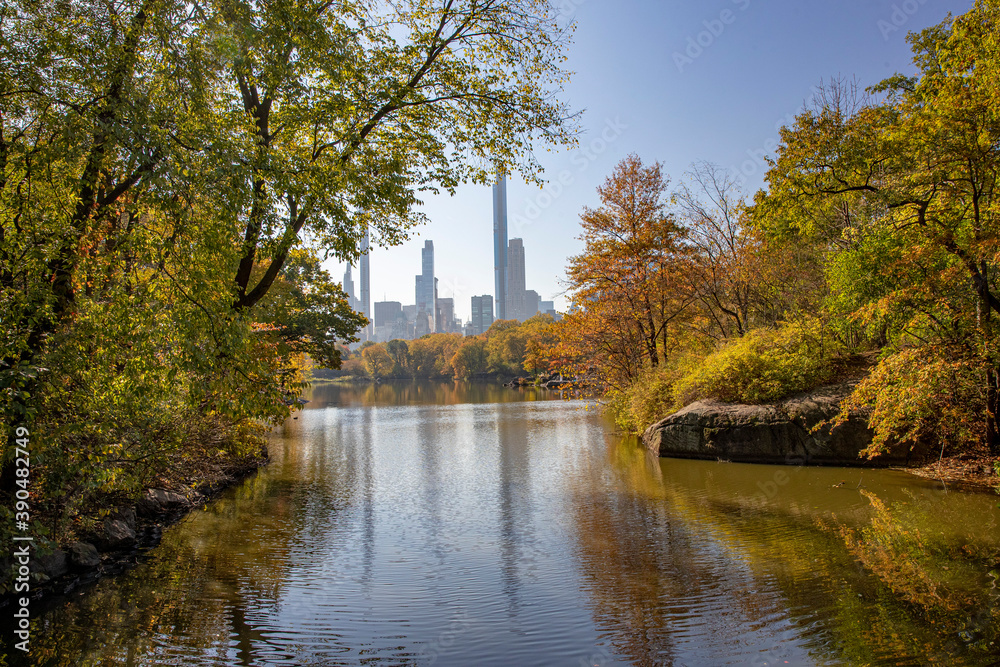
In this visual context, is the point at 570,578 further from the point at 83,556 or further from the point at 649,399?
the point at 649,399

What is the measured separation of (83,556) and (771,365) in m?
15.3

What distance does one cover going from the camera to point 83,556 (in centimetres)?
800

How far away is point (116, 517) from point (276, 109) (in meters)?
7.46

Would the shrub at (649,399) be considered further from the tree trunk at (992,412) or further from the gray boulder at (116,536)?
the gray boulder at (116,536)

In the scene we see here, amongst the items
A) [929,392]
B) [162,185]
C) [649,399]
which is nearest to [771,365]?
[649,399]

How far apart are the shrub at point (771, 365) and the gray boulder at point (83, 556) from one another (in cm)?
1457

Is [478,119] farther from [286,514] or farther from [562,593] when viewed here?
[286,514]

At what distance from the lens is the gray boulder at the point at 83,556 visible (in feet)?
25.9

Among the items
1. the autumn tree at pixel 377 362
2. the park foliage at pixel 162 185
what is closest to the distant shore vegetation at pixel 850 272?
the park foliage at pixel 162 185

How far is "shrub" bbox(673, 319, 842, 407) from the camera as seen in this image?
14.5 metres

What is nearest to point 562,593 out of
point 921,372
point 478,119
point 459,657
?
point 459,657

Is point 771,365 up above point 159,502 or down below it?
above

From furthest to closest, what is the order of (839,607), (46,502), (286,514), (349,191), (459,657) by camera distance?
(286,514) → (349,191) → (46,502) → (839,607) → (459,657)

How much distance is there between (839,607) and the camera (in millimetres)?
5844
